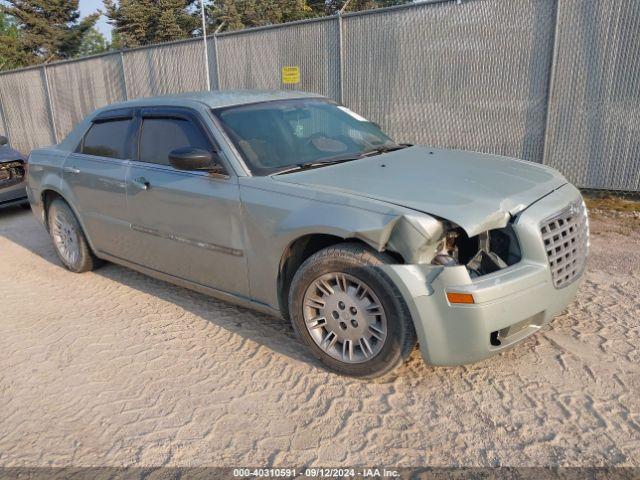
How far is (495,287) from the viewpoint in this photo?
8.88ft

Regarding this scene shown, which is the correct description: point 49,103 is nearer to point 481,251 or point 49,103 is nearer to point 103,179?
point 103,179

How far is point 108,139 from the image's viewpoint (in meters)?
4.79

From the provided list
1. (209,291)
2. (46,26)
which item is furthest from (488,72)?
(46,26)

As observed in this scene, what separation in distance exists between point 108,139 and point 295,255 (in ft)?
8.11

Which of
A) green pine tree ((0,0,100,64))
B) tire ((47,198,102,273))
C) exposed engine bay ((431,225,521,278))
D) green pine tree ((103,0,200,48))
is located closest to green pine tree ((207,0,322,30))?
green pine tree ((103,0,200,48))

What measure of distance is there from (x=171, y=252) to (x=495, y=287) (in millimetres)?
2498

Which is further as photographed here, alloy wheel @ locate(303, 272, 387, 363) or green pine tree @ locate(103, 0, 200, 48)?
green pine tree @ locate(103, 0, 200, 48)

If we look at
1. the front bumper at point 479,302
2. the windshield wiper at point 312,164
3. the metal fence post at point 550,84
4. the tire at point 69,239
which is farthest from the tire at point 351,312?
the metal fence post at point 550,84

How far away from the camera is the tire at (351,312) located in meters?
2.90

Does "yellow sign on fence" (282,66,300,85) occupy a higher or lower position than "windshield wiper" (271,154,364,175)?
higher

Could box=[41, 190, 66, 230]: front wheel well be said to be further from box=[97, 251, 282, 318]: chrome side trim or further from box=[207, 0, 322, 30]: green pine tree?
box=[207, 0, 322, 30]: green pine tree

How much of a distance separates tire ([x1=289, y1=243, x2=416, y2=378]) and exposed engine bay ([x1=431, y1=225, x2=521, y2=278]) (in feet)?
1.13

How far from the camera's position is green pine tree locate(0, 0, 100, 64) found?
34.9 m

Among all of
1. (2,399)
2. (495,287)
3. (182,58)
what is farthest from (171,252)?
(182,58)
